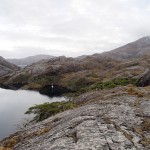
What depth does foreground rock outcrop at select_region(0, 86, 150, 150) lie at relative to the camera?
74.3 ft

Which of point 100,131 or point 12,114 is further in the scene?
point 12,114

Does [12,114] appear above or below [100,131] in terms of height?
below

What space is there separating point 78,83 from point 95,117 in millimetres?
124391

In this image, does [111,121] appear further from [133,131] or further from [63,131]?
[63,131]

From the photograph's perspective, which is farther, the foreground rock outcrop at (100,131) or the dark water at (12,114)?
the dark water at (12,114)

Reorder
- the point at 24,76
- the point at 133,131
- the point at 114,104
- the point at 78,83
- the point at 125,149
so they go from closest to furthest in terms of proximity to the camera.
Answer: the point at 125,149 < the point at 133,131 < the point at 114,104 < the point at 78,83 < the point at 24,76

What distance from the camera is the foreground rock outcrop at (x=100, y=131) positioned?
22.6m

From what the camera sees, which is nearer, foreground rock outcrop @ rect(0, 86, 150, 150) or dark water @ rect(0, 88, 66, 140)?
foreground rock outcrop @ rect(0, 86, 150, 150)

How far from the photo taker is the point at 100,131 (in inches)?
984

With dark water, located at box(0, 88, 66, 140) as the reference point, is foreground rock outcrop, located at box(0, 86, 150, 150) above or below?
above

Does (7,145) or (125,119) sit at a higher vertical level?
(125,119)

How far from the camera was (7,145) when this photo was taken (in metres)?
31.9

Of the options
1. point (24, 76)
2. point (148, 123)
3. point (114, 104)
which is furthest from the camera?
point (24, 76)

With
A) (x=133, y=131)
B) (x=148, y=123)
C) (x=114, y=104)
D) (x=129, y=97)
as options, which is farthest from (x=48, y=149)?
(x=129, y=97)
